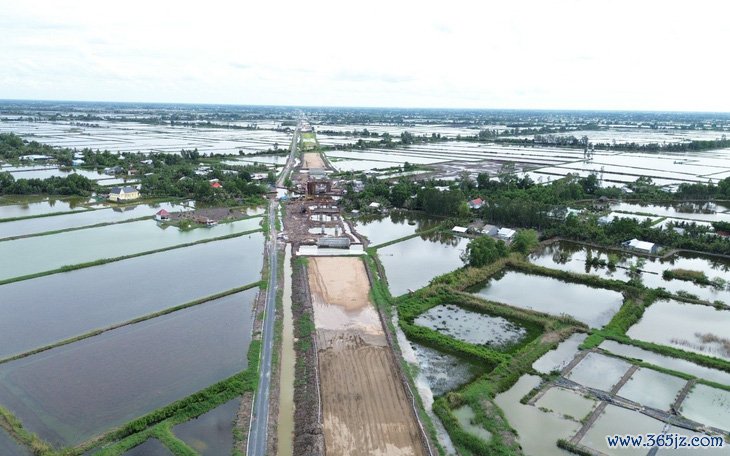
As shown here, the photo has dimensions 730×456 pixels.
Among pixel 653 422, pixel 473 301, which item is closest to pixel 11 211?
pixel 473 301

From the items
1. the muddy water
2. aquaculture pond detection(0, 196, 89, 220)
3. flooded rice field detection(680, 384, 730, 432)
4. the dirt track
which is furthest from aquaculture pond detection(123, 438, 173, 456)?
the dirt track

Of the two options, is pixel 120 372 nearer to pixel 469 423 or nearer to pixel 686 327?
Answer: pixel 469 423

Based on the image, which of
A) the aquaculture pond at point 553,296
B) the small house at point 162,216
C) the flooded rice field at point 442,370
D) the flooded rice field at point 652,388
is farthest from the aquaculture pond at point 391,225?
the flooded rice field at point 652,388

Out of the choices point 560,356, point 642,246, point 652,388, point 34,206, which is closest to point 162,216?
point 34,206

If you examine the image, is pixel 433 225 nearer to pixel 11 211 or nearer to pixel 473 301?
pixel 473 301

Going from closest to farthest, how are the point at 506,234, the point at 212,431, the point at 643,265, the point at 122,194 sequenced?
1. the point at 212,431
2. the point at 643,265
3. the point at 506,234
4. the point at 122,194

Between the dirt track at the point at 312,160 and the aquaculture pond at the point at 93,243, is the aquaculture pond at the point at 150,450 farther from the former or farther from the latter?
the dirt track at the point at 312,160
